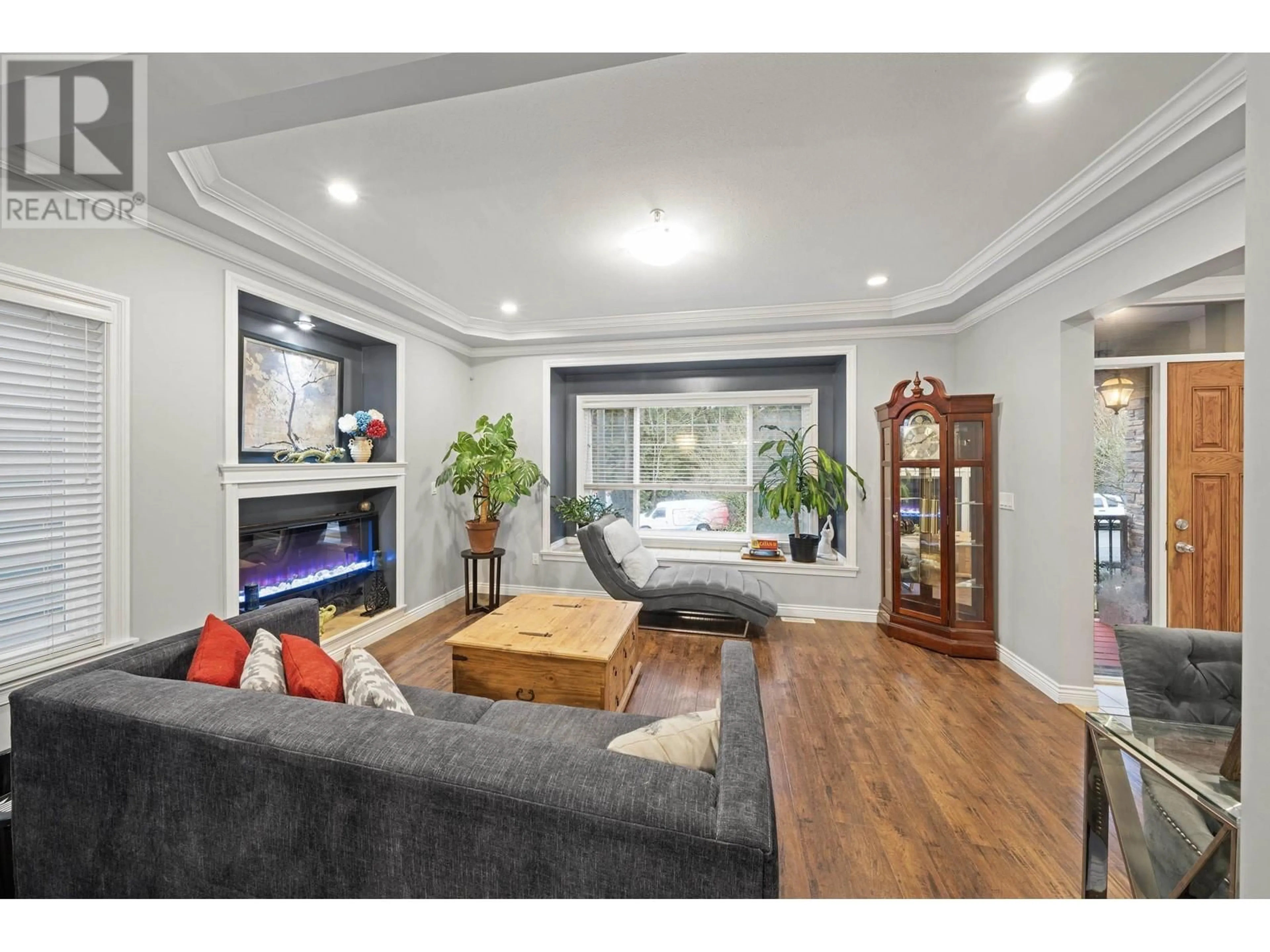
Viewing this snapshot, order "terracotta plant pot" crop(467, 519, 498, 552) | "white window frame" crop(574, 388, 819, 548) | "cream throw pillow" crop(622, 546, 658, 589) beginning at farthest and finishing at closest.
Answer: "white window frame" crop(574, 388, 819, 548) < "terracotta plant pot" crop(467, 519, 498, 552) < "cream throw pillow" crop(622, 546, 658, 589)

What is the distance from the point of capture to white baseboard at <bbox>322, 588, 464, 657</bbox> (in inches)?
125

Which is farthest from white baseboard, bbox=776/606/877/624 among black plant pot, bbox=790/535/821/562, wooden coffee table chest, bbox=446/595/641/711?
wooden coffee table chest, bbox=446/595/641/711

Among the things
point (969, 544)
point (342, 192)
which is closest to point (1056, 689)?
→ point (969, 544)

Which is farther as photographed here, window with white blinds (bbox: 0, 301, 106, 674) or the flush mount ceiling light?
the flush mount ceiling light

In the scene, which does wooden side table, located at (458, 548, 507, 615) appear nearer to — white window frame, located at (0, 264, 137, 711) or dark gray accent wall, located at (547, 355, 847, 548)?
dark gray accent wall, located at (547, 355, 847, 548)

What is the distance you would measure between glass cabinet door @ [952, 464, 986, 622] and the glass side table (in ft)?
6.87

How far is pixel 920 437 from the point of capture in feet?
11.3

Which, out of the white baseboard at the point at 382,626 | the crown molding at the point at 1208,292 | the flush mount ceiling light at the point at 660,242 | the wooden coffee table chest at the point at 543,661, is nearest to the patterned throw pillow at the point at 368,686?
the wooden coffee table chest at the point at 543,661

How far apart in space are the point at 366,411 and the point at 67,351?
1.78 m

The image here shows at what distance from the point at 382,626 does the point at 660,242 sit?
326 centimetres

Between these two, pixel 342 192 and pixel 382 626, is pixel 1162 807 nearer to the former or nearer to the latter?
pixel 342 192
